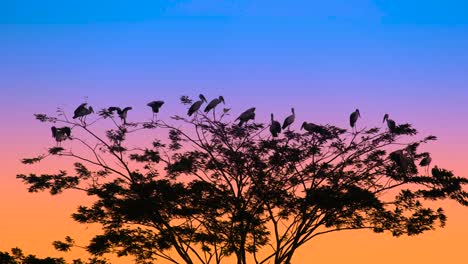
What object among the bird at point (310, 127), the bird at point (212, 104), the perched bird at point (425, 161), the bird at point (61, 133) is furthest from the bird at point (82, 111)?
the perched bird at point (425, 161)

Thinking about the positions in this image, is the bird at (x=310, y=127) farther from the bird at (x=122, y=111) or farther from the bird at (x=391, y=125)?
the bird at (x=122, y=111)

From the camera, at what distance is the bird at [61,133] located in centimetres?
2228

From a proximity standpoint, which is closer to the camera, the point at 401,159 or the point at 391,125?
the point at 401,159

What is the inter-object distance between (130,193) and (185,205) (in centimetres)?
186

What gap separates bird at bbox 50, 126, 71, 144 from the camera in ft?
73.1

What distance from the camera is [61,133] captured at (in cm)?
2231

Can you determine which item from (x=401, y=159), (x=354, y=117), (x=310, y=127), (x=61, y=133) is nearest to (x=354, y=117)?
(x=354, y=117)

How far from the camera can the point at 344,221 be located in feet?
72.8

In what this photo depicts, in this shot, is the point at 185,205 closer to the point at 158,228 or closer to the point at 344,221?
the point at 158,228

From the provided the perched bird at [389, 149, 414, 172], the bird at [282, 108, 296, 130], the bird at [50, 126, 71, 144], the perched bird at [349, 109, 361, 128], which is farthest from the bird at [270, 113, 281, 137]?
the bird at [50, 126, 71, 144]

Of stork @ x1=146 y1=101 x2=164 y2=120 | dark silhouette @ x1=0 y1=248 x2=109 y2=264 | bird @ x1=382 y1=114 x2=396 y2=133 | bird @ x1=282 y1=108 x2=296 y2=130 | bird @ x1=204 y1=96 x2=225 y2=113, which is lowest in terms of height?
dark silhouette @ x1=0 y1=248 x2=109 y2=264

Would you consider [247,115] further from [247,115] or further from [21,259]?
[21,259]

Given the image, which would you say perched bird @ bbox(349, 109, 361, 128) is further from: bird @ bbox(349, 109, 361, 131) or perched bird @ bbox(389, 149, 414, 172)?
perched bird @ bbox(389, 149, 414, 172)

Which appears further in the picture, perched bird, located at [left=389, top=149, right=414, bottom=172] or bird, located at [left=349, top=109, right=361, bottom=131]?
bird, located at [left=349, top=109, right=361, bottom=131]
